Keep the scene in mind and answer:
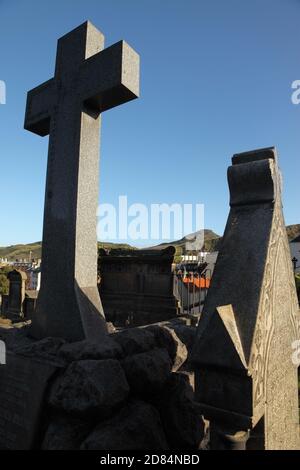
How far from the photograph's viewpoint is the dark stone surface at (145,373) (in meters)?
2.53

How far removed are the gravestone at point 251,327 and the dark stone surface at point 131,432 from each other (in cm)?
53

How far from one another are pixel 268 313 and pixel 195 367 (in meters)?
0.65

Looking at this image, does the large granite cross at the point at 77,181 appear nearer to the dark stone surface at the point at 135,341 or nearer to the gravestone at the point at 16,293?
the dark stone surface at the point at 135,341

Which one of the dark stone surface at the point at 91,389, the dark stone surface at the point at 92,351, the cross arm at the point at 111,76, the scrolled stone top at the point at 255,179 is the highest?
the cross arm at the point at 111,76

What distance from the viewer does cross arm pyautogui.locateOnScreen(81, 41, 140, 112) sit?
12.5 feet

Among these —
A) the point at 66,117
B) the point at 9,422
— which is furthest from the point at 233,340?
the point at 66,117

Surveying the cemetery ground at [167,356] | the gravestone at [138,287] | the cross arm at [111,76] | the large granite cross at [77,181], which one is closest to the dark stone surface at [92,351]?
the cemetery ground at [167,356]

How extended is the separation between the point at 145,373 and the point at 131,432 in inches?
17.0

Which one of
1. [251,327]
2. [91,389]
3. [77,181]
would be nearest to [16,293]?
[77,181]

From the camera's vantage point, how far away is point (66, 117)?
4.31 meters

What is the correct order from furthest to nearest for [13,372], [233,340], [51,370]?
[13,372] → [51,370] → [233,340]

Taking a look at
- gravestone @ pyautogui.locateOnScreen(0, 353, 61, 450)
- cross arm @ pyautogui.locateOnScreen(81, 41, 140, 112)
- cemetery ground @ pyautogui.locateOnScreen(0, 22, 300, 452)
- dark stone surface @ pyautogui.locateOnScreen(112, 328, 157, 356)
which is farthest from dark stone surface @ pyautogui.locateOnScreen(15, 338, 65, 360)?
cross arm @ pyautogui.locateOnScreen(81, 41, 140, 112)

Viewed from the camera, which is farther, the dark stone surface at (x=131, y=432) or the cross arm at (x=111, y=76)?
the cross arm at (x=111, y=76)
